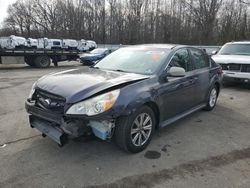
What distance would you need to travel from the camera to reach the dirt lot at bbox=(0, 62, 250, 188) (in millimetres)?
2953

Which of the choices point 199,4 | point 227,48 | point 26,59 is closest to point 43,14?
point 199,4

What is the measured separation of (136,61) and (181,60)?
0.92 metres

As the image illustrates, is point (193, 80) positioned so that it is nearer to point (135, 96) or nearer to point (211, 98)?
point (211, 98)

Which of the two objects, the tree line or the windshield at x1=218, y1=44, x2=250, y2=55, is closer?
the windshield at x1=218, y1=44, x2=250, y2=55

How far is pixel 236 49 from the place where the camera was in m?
9.62

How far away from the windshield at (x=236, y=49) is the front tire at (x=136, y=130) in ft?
23.7

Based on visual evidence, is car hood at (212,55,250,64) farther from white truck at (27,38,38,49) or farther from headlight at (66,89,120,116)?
white truck at (27,38,38,49)

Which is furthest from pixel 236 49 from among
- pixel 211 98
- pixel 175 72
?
pixel 175 72

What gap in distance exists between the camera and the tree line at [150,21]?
120ft

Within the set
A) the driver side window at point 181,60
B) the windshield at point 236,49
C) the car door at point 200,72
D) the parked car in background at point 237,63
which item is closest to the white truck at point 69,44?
the windshield at point 236,49

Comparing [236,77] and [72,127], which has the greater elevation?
[236,77]

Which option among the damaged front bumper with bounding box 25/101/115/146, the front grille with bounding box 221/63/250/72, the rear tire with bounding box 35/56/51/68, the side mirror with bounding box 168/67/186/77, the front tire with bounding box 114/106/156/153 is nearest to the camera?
the damaged front bumper with bounding box 25/101/115/146

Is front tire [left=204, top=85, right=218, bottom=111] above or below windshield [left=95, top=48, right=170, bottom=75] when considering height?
below

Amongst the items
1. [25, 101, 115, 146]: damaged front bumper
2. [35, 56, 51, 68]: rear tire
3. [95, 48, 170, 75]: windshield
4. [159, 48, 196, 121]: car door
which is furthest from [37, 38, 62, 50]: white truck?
[25, 101, 115, 146]: damaged front bumper
